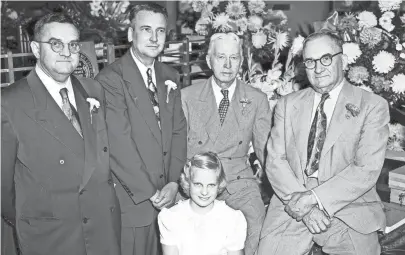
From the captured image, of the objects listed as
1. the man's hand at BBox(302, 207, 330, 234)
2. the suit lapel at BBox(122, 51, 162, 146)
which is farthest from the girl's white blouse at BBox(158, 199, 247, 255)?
the suit lapel at BBox(122, 51, 162, 146)

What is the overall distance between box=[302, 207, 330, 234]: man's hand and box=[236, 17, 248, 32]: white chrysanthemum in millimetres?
2029

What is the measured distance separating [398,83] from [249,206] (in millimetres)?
1615

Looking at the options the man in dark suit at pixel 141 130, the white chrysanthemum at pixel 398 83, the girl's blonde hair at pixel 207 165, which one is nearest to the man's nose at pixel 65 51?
the man in dark suit at pixel 141 130

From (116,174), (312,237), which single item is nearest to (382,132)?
(312,237)

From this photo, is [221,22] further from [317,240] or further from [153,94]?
[317,240]

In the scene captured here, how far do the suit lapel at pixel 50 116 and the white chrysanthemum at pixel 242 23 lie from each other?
2.27 metres

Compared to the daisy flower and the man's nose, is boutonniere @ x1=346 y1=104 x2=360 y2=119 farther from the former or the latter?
the man's nose

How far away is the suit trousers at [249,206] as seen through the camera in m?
3.29

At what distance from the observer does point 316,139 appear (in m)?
3.19

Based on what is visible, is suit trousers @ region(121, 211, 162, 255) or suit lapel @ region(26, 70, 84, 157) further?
suit trousers @ region(121, 211, 162, 255)

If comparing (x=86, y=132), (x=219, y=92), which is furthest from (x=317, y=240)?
(x=86, y=132)

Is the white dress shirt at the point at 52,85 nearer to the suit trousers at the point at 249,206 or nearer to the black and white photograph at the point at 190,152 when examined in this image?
the black and white photograph at the point at 190,152

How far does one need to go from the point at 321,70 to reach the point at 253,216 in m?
1.01

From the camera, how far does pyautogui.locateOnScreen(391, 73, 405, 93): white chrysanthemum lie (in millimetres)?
4047
